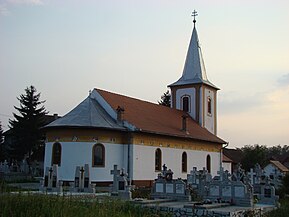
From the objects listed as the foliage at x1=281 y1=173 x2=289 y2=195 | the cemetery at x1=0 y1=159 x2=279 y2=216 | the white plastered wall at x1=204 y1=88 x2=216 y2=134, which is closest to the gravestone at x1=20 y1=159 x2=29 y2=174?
the white plastered wall at x1=204 y1=88 x2=216 y2=134

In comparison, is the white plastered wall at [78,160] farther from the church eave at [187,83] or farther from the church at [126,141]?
the church eave at [187,83]

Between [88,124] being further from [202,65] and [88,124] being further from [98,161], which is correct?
[202,65]

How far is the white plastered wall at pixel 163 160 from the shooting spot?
1175 inches

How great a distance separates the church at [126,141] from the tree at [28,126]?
622 inches

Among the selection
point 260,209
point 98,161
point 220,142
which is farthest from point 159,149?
point 260,209

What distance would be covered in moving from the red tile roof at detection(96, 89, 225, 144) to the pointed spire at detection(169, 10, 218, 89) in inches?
158

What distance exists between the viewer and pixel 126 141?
29594 mm

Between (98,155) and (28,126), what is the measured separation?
2055 centimetres

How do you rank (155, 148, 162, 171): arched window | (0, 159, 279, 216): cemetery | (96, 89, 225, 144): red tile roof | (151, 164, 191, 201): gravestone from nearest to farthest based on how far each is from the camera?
(0, 159, 279, 216): cemetery < (151, 164, 191, 201): gravestone < (96, 89, 225, 144): red tile roof < (155, 148, 162, 171): arched window

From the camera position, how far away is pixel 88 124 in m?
27.7

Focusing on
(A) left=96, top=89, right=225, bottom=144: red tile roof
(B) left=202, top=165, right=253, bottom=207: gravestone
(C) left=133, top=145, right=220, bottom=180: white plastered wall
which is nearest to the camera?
(B) left=202, top=165, right=253, bottom=207: gravestone

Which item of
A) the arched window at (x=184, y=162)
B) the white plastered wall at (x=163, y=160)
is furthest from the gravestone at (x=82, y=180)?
the arched window at (x=184, y=162)

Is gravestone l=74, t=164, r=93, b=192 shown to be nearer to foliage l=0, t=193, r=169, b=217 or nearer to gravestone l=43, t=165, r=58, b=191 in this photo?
gravestone l=43, t=165, r=58, b=191

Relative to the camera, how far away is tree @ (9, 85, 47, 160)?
46000mm
